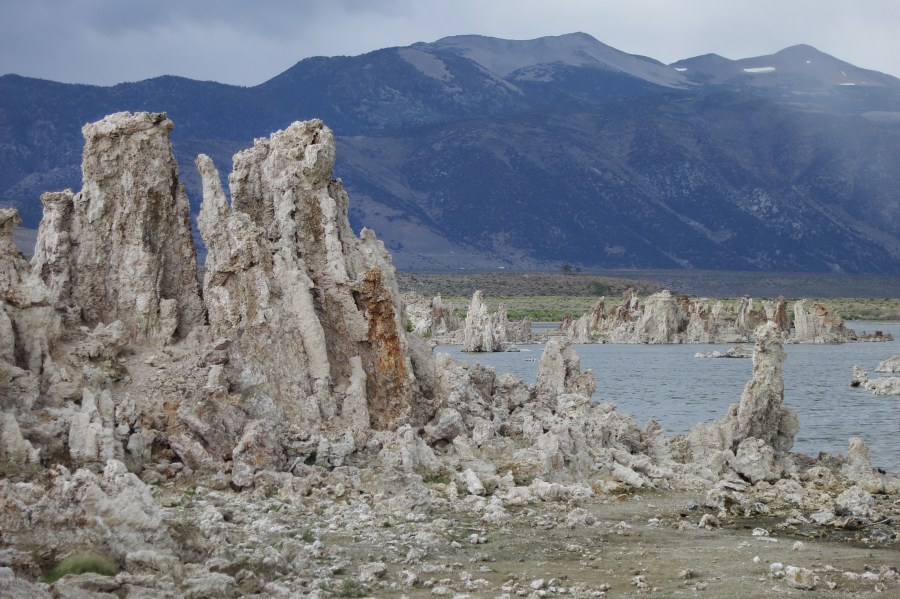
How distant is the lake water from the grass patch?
87.6 feet

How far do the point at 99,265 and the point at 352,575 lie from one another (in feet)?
42.2

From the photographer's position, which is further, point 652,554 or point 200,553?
point 652,554

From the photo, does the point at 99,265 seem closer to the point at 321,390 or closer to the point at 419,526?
the point at 321,390

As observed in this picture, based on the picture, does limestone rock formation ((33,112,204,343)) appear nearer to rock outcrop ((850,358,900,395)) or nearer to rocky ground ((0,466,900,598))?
rocky ground ((0,466,900,598))

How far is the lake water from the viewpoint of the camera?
4606 cm

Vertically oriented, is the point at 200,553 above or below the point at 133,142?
below

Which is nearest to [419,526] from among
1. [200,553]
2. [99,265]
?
[200,553]

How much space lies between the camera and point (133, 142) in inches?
1108

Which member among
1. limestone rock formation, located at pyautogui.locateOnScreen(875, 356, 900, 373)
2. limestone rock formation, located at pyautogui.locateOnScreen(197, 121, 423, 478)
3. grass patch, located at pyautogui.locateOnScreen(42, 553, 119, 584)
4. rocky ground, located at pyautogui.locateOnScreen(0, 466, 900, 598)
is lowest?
limestone rock formation, located at pyautogui.locateOnScreen(875, 356, 900, 373)

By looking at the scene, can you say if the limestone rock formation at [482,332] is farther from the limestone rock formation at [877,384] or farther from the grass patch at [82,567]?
the grass patch at [82,567]

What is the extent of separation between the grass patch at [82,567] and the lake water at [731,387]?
26.7 meters

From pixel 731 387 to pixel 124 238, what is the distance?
4718 cm

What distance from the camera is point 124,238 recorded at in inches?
1103

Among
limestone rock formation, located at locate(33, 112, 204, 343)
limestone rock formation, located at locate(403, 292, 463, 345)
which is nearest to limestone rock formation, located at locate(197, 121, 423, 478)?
limestone rock formation, located at locate(33, 112, 204, 343)
